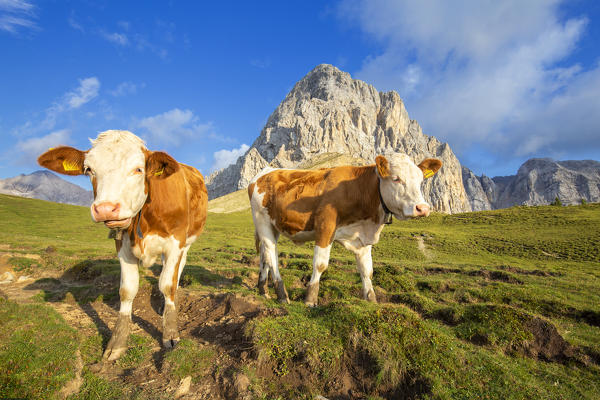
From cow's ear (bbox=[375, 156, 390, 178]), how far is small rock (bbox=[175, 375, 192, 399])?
195 inches

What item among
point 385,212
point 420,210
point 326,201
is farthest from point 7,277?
point 420,210

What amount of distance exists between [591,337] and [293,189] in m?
8.07

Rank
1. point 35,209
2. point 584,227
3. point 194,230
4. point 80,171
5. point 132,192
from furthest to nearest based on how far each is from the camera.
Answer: point 35,209
point 584,227
point 194,230
point 80,171
point 132,192

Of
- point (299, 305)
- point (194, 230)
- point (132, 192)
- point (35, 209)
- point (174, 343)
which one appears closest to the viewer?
point (132, 192)

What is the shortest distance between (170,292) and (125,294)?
0.78m

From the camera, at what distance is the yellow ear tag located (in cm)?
427

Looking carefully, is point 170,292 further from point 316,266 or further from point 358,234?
Answer: point 358,234

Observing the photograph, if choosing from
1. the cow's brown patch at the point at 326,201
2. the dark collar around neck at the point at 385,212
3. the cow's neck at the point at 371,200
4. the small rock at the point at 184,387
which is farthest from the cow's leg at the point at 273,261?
the small rock at the point at 184,387

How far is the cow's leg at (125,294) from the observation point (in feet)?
16.1

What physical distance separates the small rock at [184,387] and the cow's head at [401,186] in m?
4.68

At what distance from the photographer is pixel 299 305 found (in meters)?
6.38

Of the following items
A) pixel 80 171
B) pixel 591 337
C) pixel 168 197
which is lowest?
pixel 591 337

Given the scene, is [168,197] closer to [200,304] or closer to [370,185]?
[200,304]

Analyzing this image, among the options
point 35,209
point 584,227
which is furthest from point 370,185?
point 35,209
